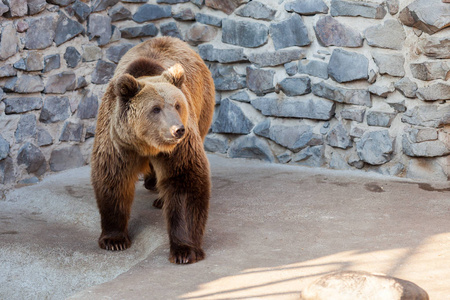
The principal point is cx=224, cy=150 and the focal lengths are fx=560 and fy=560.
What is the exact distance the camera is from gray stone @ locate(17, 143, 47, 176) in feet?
17.7

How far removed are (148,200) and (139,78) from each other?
5.04 ft

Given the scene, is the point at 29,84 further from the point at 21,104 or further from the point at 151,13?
the point at 151,13

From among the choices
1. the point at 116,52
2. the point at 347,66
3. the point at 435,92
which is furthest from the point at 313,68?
the point at 116,52

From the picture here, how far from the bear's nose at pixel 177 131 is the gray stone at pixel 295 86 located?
2792 mm

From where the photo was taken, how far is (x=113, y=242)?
4105mm

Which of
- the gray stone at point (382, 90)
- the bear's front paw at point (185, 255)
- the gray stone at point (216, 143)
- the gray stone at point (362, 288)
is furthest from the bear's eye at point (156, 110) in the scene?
the gray stone at point (216, 143)

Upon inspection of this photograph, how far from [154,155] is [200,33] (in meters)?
3.16

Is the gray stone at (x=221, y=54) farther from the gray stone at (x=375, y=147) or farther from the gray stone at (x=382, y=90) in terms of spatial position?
the gray stone at (x=375, y=147)

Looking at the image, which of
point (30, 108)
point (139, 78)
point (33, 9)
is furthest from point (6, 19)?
point (139, 78)

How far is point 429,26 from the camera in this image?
5121 millimetres

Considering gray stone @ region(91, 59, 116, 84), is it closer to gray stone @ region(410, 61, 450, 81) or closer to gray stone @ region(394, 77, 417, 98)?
gray stone @ region(394, 77, 417, 98)

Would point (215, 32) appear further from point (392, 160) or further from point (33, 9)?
point (392, 160)

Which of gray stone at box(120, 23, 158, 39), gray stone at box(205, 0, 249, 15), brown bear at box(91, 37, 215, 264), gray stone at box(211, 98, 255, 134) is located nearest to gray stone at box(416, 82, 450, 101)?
gray stone at box(211, 98, 255, 134)

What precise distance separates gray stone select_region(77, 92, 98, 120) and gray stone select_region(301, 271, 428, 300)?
3981 mm
